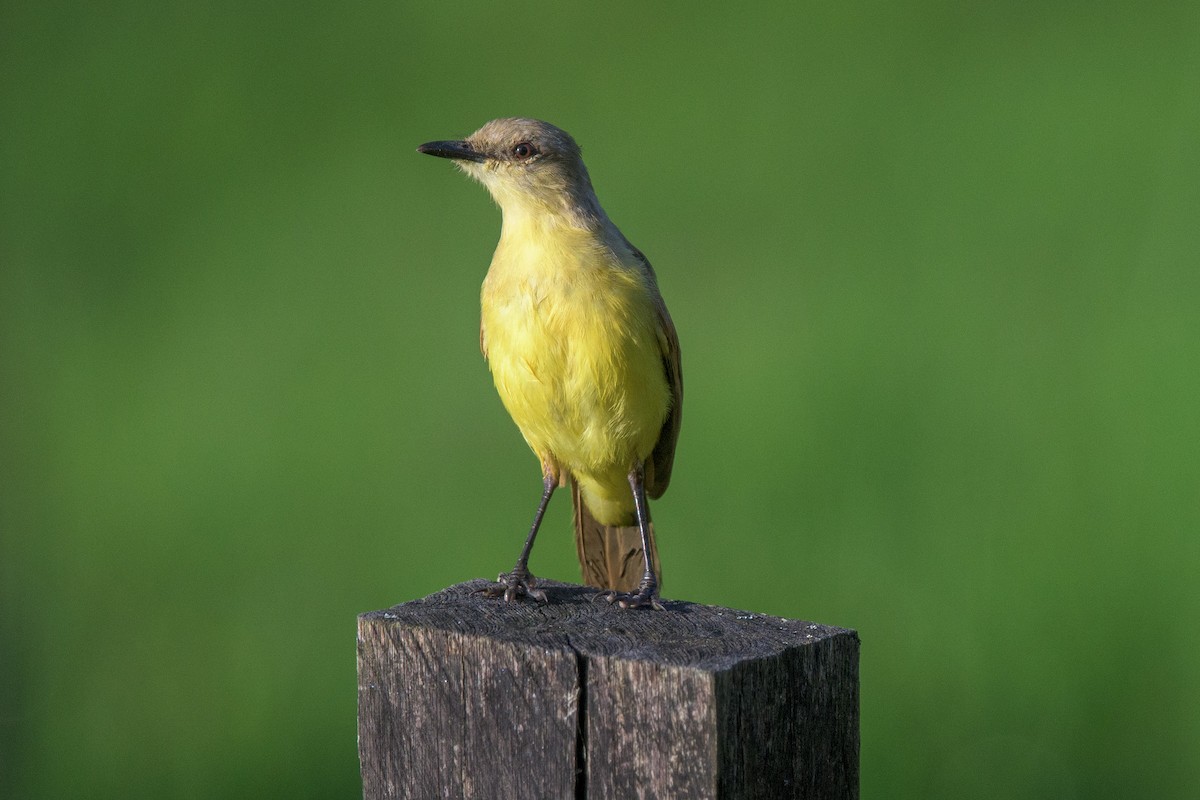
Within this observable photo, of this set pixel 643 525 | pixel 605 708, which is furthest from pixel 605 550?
pixel 605 708

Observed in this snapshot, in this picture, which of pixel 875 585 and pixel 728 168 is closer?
pixel 875 585

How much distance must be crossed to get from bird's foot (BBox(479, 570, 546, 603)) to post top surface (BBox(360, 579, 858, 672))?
4cm

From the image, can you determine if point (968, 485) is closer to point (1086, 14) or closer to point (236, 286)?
point (1086, 14)

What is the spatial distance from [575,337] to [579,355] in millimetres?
48

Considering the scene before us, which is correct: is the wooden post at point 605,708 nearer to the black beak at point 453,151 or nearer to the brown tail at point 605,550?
the brown tail at point 605,550

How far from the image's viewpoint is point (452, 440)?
6.67m

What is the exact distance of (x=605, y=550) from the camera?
4570 mm

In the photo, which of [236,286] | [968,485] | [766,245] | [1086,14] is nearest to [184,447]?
[236,286]

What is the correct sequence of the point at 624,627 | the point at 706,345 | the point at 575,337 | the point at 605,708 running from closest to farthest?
the point at 605,708, the point at 624,627, the point at 575,337, the point at 706,345

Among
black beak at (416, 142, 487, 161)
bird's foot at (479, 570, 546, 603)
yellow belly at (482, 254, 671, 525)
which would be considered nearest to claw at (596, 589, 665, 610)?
bird's foot at (479, 570, 546, 603)

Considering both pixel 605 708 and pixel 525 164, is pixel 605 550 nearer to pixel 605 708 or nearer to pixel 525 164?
pixel 525 164

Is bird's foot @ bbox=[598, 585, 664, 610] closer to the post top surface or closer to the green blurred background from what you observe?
the post top surface

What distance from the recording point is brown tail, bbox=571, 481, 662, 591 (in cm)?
448

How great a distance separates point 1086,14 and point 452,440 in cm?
393
